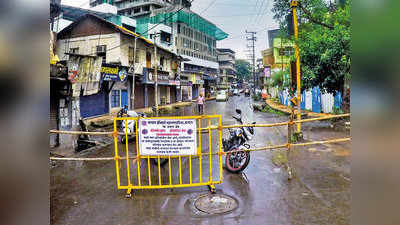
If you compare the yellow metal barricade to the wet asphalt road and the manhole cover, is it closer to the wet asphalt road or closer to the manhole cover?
the wet asphalt road

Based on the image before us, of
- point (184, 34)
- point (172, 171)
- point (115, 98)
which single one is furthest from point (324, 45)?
point (184, 34)

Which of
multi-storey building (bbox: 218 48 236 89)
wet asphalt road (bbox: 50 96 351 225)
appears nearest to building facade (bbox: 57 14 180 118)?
wet asphalt road (bbox: 50 96 351 225)

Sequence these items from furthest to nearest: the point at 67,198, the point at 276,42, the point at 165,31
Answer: the point at 276,42
the point at 165,31
the point at 67,198

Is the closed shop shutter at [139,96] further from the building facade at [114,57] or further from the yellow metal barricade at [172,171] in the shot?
the yellow metal barricade at [172,171]

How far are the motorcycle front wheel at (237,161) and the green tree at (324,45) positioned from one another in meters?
6.56

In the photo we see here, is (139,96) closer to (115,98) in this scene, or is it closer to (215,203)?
(115,98)

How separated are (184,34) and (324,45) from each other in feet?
120

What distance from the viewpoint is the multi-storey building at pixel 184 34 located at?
34.8 meters

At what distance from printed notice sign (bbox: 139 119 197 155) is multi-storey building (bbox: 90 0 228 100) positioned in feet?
95.3

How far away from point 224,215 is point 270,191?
1.26 metres
